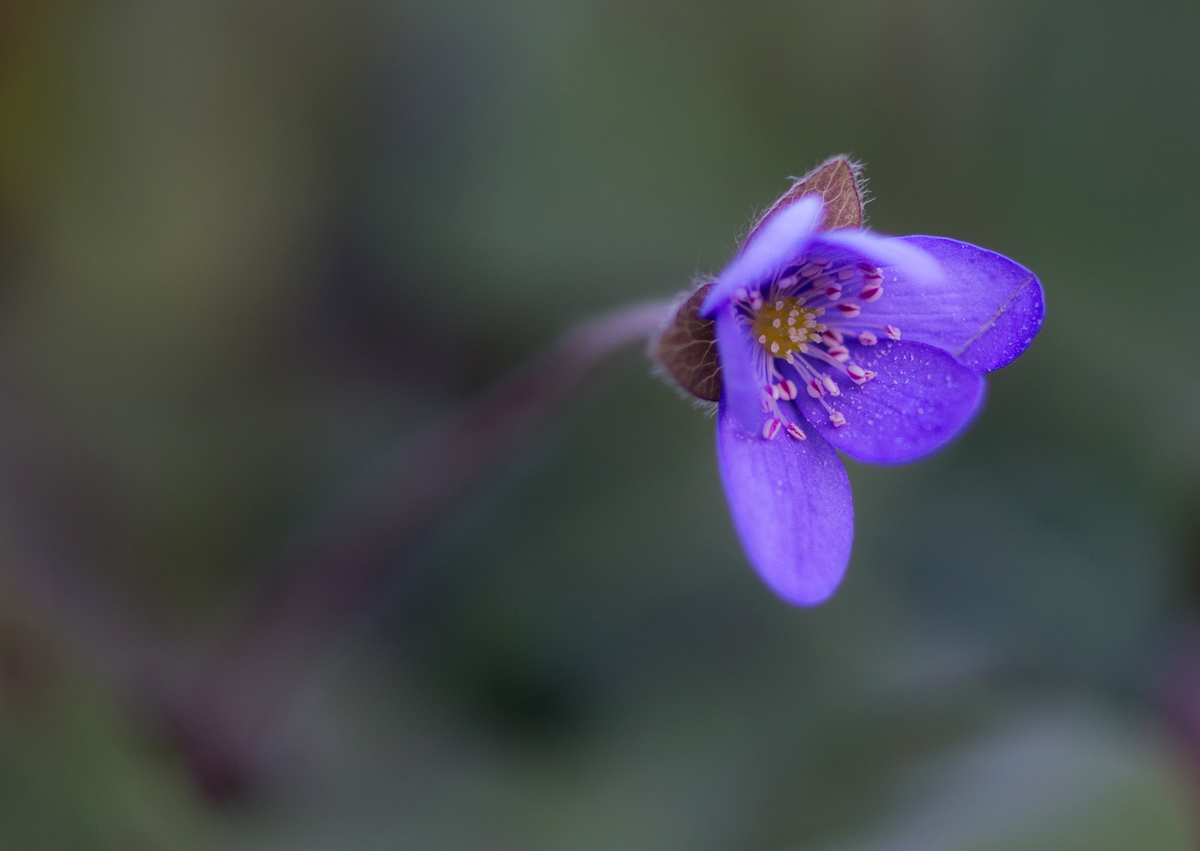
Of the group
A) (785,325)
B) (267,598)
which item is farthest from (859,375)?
(267,598)

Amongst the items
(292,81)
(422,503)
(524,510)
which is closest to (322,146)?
(292,81)

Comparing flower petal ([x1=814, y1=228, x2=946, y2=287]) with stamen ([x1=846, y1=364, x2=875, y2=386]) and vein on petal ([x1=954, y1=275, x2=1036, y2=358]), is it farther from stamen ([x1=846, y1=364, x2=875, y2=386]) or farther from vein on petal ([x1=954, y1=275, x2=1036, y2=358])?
stamen ([x1=846, y1=364, x2=875, y2=386])

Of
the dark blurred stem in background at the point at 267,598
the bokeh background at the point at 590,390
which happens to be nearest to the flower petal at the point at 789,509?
the dark blurred stem in background at the point at 267,598

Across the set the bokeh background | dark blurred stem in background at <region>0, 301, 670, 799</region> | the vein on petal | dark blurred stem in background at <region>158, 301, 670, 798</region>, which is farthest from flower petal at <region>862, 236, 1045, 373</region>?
the bokeh background

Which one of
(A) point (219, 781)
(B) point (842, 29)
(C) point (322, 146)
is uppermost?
(B) point (842, 29)

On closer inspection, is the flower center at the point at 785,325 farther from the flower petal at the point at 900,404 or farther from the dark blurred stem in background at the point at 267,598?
the dark blurred stem in background at the point at 267,598

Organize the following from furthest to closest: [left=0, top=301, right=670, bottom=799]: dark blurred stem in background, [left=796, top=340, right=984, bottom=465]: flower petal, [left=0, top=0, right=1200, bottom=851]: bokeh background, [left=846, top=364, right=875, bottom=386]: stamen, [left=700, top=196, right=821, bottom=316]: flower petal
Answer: [left=0, top=0, right=1200, bottom=851]: bokeh background
[left=0, top=301, right=670, bottom=799]: dark blurred stem in background
[left=846, top=364, right=875, bottom=386]: stamen
[left=796, top=340, right=984, bottom=465]: flower petal
[left=700, top=196, right=821, bottom=316]: flower petal

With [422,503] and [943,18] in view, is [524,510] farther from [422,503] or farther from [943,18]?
[943,18]
